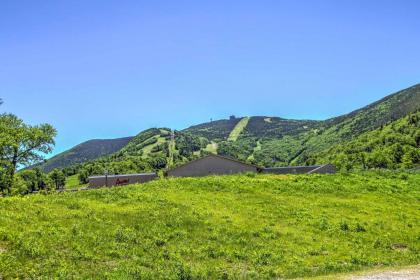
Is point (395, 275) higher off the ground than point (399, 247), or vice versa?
point (395, 275)

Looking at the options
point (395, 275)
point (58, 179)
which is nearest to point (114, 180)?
point (395, 275)

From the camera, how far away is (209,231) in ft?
102

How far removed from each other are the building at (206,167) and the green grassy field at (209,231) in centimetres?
2532

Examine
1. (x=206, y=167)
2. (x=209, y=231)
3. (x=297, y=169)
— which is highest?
(x=206, y=167)

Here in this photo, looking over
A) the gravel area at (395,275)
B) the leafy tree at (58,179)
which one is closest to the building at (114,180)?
the gravel area at (395,275)

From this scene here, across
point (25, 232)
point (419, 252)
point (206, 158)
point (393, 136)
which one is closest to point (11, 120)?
point (206, 158)

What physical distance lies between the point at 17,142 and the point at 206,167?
105 ft

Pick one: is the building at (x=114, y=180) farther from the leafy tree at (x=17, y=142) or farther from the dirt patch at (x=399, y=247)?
the dirt patch at (x=399, y=247)

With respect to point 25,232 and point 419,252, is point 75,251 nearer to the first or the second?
point 25,232

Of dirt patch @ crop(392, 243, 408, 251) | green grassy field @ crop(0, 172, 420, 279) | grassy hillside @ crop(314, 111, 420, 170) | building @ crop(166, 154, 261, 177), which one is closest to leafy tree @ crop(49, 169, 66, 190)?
grassy hillside @ crop(314, 111, 420, 170)

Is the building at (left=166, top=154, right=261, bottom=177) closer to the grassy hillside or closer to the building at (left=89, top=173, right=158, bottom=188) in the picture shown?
the building at (left=89, top=173, right=158, bottom=188)

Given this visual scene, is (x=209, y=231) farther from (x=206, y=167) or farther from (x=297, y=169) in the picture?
(x=297, y=169)

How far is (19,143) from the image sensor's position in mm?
74062

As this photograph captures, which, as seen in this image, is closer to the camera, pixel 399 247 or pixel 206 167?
pixel 399 247
